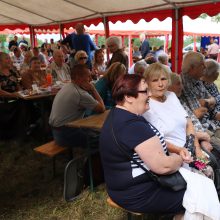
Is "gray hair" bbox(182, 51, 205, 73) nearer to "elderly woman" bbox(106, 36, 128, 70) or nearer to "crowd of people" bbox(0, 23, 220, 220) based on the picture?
"crowd of people" bbox(0, 23, 220, 220)

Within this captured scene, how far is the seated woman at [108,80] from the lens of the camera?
3418 millimetres

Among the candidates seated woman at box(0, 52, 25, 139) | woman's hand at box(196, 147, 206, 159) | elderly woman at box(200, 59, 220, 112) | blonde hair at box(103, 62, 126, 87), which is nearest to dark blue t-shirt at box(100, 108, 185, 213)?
woman's hand at box(196, 147, 206, 159)

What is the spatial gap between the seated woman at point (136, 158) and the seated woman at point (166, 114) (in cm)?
48

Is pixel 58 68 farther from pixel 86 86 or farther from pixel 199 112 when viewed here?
pixel 199 112

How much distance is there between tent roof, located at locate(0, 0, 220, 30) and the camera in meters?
5.24

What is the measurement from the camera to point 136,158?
1596mm

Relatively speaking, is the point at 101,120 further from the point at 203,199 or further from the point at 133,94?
the point at 203,199

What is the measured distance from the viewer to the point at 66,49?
343 inches

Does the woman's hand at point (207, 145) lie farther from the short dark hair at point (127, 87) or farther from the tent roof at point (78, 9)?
the tent roof at point (78, 9)

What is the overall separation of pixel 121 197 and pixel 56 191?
55.6 inches

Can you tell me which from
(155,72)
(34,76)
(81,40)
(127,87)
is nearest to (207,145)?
(155,72)

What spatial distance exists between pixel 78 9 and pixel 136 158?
585 centimetres

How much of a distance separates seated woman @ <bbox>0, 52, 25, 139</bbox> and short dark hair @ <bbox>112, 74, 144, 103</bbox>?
2883 millimetres

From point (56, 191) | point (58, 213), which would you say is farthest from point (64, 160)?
point (58, 213)
